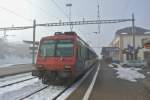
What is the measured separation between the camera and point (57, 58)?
13094 mm

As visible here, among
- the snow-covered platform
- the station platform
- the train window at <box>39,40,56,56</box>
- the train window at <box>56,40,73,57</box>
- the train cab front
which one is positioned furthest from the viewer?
the snow-covered platform

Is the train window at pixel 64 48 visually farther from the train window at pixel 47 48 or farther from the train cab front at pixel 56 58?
the train window at pixel 47 48

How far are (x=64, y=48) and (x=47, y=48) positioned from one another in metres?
1.06

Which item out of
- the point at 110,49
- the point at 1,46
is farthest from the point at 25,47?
the point at 110,49

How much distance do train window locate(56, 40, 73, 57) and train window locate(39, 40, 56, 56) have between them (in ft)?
1.02

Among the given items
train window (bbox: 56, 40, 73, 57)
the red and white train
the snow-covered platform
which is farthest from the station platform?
the snow-covered platform

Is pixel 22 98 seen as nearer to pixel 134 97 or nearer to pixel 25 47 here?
pixel 134 97

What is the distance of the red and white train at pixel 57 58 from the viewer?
12719mm

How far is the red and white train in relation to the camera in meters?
12.7

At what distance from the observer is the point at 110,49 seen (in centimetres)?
4881

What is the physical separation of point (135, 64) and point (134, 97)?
1083 inches

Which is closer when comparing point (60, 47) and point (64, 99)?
point (64, 99)

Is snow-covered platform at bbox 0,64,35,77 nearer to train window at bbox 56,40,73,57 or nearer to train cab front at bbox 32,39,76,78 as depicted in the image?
train cab front at bbox 32,39,76,78

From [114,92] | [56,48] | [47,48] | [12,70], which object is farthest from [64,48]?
[12,70]
